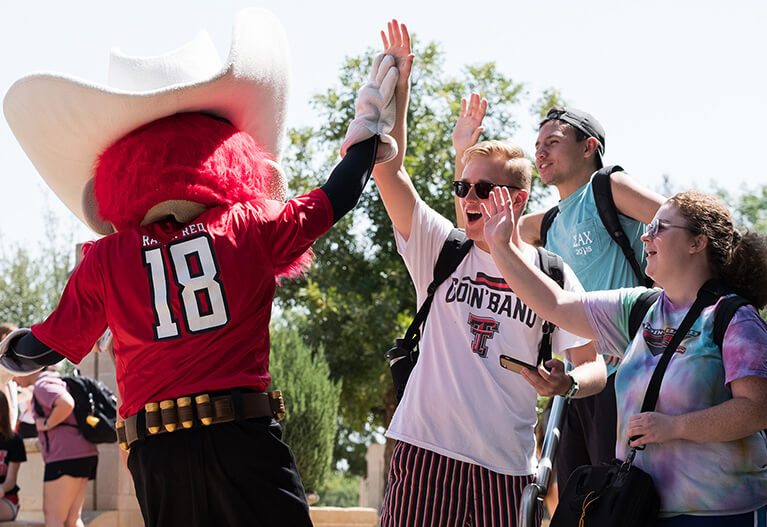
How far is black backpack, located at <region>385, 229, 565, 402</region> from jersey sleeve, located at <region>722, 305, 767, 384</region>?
962 millimetres

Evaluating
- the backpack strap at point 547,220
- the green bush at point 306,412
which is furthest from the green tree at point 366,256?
the backpack strap at point 547,220

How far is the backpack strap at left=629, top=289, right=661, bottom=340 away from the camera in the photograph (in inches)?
139

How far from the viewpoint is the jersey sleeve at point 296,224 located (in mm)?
3541

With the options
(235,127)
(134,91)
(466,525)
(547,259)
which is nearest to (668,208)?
(547,259)

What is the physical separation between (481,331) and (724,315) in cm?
106

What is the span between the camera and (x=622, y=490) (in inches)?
122

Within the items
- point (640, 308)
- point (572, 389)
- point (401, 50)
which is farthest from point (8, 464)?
point (640, 308)

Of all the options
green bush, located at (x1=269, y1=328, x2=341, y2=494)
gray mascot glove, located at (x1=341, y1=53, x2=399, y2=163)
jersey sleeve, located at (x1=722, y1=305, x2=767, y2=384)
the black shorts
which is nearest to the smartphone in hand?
jersey sleeve, located at (x1=722, y1=305, x2=767, y2=384)

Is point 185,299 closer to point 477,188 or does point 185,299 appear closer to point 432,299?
point 432,299

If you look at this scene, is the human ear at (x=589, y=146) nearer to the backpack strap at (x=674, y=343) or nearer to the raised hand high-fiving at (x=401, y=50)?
the raised hand high-fiving at (x=401, y=50)

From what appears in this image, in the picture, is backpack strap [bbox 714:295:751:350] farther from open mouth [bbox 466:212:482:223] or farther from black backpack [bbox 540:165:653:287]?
black backpack [bbox 540:165:653:287]

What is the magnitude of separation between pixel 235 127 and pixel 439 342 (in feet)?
4.05

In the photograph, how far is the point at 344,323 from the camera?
17484 mm

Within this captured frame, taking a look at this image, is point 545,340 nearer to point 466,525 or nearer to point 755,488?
point 466,525
